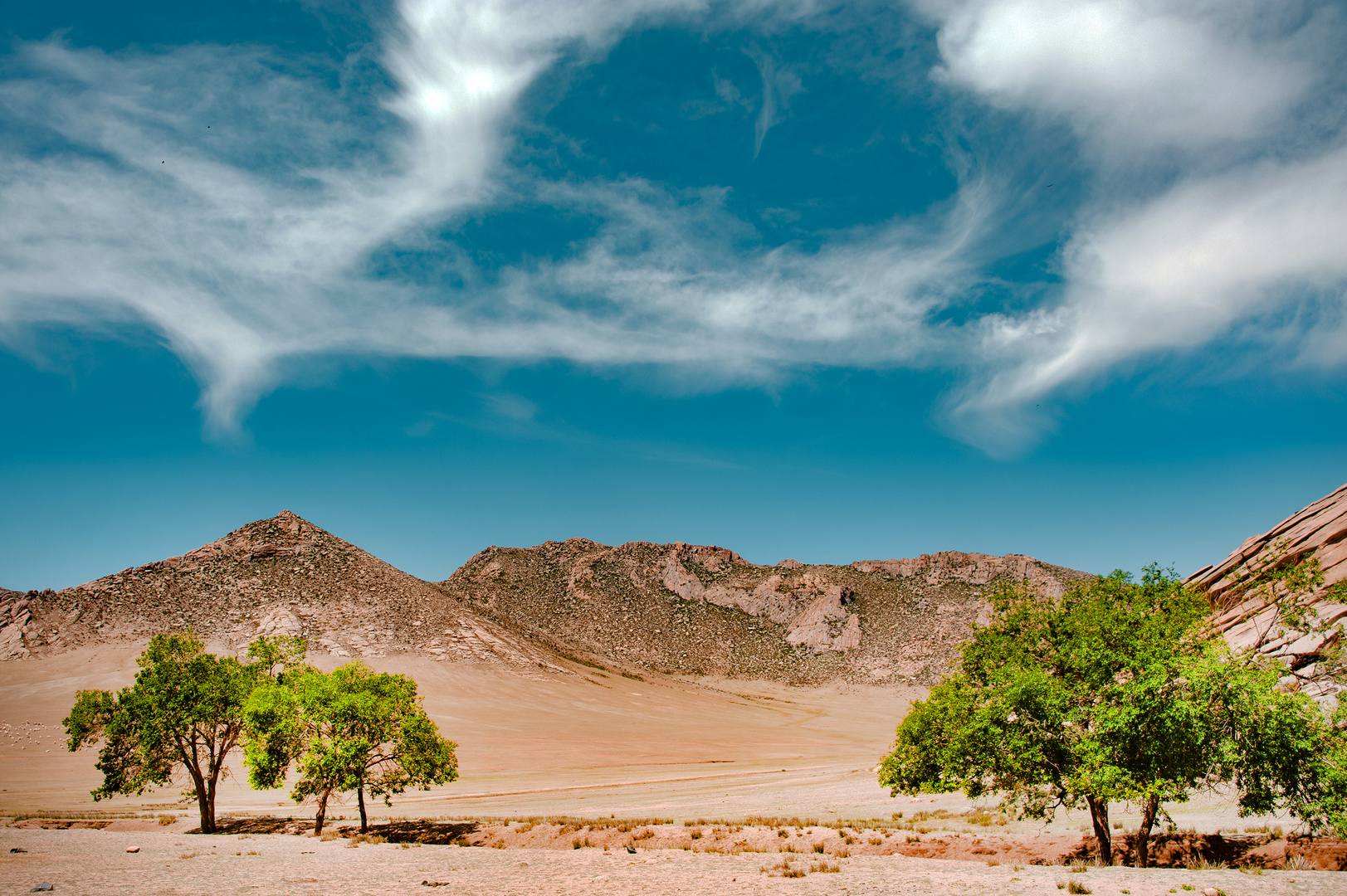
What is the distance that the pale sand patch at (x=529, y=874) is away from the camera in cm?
1343

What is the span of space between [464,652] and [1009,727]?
108m

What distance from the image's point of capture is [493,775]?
190 ft

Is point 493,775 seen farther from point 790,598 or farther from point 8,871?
point 790,598

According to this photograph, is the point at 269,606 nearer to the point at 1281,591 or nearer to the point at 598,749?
the point at 598,749

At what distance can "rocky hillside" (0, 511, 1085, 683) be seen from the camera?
10712 centimetres

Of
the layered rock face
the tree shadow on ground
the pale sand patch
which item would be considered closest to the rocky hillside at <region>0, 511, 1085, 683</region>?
the layered rock face

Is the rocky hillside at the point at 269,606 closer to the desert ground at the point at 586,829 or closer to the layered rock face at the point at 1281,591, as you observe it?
the desert ground at the point at 586,829

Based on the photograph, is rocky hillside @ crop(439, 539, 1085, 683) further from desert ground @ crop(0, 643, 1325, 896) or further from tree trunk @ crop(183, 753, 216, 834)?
tree trunk @ crop(183, 753, 216, 834)

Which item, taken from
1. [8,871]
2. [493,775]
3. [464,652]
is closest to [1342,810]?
[8,871]

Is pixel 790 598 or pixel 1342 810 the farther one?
pixel 790 598

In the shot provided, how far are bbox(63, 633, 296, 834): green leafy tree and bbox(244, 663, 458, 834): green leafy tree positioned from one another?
6.56ft

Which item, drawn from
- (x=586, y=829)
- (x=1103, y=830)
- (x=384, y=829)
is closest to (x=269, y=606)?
(x=384, y=829)

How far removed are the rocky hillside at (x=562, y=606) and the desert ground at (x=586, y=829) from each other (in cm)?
2285

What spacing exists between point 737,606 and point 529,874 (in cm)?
16547
